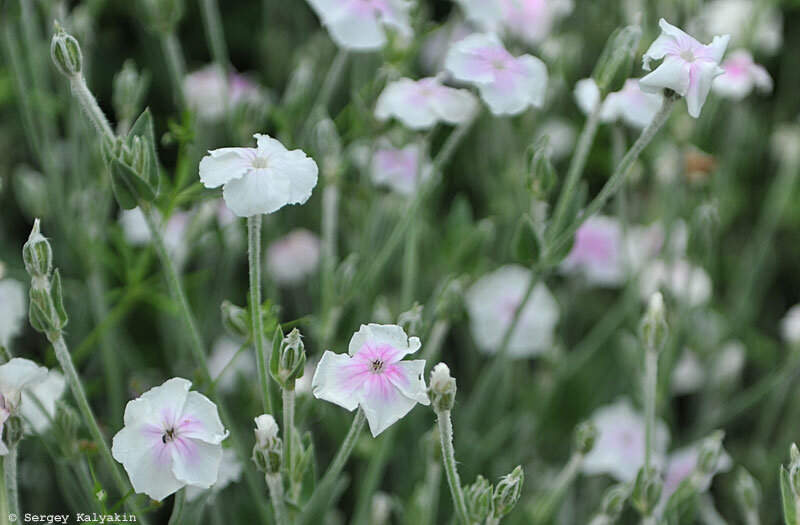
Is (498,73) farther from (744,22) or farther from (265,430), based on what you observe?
(744,22)

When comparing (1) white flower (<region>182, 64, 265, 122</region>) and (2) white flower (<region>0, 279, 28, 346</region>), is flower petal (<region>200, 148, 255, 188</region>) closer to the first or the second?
(2) white flower (<region>0, 279, 28, 346</region>)

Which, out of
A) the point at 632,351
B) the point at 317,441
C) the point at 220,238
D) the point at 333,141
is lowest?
the point at 317,441

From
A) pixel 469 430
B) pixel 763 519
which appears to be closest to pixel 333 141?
pixel 469 430

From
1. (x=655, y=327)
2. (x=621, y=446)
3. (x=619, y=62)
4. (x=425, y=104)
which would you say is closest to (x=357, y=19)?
(x=425, y=104)

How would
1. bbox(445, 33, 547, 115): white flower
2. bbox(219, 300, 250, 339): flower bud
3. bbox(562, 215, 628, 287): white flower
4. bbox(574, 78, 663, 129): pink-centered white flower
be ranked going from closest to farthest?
bbox(219, 300, 250, 339): flower bud → bbox(445, 33, 547, 115): white flower → bbox(574, 78, 663, 129): pink-centered white flower → bbox(562, 215, 628, 287): white flower

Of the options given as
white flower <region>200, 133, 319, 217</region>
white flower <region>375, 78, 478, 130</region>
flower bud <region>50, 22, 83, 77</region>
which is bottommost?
white flower <region>375, 78, 478, 130</region>

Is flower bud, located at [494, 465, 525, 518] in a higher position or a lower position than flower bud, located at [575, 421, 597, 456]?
higher

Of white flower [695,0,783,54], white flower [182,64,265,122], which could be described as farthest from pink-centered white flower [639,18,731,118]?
white flower [182,64,265,122]

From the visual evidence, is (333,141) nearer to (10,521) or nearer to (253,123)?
(253,123)
